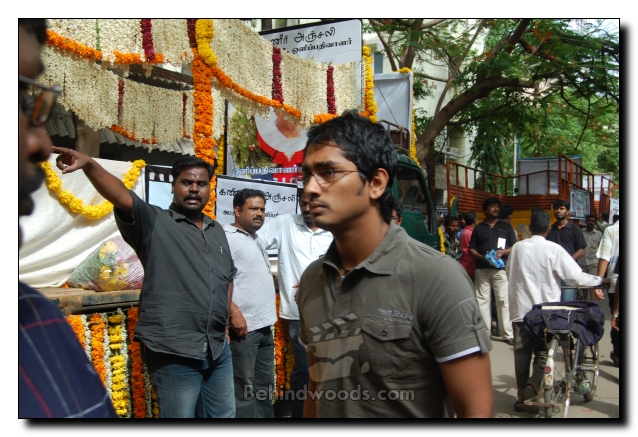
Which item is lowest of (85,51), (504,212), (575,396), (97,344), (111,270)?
(575,396)

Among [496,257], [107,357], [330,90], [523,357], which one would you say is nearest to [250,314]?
[107,357]

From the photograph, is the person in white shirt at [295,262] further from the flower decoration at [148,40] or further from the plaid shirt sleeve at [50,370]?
the plaid shirt sleeve at [50,370]

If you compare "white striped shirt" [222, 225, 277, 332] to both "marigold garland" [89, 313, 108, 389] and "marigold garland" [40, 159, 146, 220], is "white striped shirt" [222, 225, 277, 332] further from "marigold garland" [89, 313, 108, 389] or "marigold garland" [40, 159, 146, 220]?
"marigold garland" [40, 159, 146, 220]

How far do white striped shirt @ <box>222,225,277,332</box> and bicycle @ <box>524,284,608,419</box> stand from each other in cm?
239

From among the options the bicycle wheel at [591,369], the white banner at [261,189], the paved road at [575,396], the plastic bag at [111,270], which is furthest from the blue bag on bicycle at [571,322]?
the plastic bag at [111,270]

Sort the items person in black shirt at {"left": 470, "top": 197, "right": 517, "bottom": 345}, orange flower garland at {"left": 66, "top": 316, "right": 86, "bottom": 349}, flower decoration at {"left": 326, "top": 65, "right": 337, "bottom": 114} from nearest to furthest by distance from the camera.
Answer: orange flower garland at {"left": 66, "top": 316, "right": 86, "bottom": 349}
flower decoration at {"left": 326, "top": 65, "right": 337, "bottom": 114}
person in black shirt at {"left": 470, "top": 197, "right": 517, "bottom": 345}

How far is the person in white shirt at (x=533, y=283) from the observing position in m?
5.41

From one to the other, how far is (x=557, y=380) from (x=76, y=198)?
459 cm

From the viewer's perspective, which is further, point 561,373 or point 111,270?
point 561,373

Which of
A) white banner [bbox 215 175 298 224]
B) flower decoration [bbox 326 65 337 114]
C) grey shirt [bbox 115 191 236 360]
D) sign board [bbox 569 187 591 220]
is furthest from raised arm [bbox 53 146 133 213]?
sign board [bbox 569 187 591 220]

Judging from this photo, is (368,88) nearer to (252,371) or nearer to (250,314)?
(250,314)

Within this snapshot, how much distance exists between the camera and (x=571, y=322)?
5.08 m

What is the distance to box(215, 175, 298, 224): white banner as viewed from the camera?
5.81 m

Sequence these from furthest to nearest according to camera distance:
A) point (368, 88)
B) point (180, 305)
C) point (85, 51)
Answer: point (368, 88)
point (85, 51)
point (180, 305)
